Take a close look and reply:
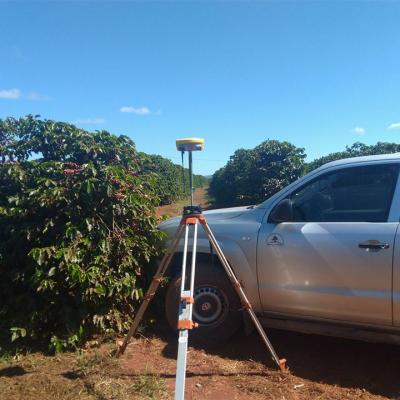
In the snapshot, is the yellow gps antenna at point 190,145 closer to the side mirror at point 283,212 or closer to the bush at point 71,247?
the side mirror at point 283,212

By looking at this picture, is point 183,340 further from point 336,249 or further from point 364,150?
point 364,150

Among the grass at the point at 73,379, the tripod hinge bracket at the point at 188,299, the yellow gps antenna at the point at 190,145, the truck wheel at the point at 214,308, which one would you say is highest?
the yellow gps antenna at the point at 190,145

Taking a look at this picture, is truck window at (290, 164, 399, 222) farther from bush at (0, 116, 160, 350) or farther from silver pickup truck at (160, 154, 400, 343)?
bush at (0, 116, 160, 350)

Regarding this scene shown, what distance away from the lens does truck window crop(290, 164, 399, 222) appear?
366 cm

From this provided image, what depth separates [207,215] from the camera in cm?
462

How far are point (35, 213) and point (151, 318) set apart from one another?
1.70 meters

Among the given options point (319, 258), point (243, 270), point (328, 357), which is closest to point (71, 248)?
point (243, 270)

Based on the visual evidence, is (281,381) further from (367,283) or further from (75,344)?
(75,344)

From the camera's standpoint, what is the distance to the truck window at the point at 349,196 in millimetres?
3662

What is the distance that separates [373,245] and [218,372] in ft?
5.52

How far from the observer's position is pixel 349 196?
3.90 meters

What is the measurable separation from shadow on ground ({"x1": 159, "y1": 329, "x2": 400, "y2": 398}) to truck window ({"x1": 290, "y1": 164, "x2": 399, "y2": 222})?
130cm

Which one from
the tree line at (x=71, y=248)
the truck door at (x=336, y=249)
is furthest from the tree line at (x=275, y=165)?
the truck door at (x=336, y=249)

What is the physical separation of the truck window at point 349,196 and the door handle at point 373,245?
8.2 inches
